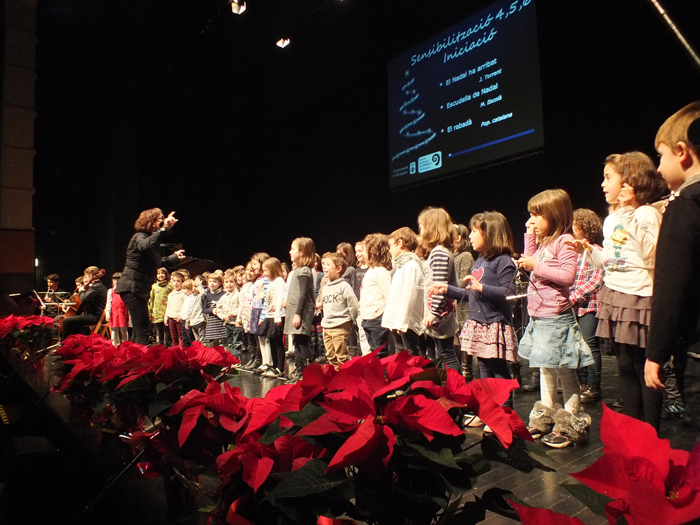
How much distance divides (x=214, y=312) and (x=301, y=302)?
284 cm

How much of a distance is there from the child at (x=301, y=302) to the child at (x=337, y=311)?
234mm

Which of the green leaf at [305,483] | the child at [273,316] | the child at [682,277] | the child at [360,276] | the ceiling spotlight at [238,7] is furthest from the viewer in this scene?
the ceiling spotlight at [238,7]

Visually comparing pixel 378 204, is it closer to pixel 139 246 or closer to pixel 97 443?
pixel 139 246

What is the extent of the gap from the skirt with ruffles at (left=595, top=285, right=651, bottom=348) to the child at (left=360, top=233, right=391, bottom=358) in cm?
191

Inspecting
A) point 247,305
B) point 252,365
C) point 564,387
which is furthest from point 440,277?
point 252,365

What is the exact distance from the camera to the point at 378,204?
30.6ft

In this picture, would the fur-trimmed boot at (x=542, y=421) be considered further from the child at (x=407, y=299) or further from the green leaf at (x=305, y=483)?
the green leaf at (x=305, y=483)

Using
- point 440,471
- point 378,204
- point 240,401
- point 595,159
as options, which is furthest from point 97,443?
point 378,204

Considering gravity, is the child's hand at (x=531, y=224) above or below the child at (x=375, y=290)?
above

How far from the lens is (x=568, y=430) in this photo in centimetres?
252

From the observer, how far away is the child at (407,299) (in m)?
3.40

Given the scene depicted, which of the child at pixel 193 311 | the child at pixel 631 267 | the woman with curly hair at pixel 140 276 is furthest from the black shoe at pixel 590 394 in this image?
the child at pixel 193 311

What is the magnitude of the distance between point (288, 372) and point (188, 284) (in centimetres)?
305

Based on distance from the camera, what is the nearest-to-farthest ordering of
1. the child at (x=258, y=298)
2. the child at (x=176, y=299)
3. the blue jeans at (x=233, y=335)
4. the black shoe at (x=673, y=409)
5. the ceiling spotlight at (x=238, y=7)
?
the black shoe at (x=673, y=409) < the child at (x=258, y=298) < the blue jeans at (x=233, y=335) < the ceiling spotlight at (x=238, y=7) < the child at (x=176, y=299)
